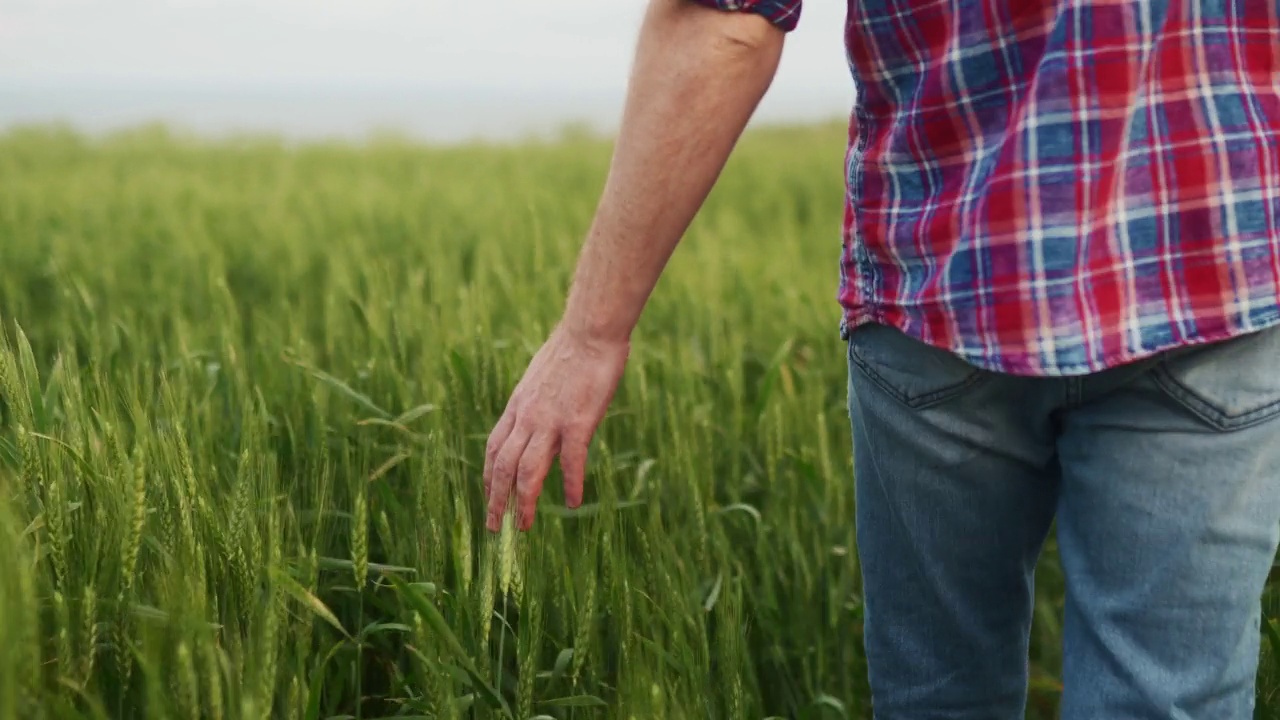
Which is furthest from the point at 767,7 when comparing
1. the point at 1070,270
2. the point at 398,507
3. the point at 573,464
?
the point at 398,507

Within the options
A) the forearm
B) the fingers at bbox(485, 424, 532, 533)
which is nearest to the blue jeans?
the forearm

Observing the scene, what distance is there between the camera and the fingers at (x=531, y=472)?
44.3 inches

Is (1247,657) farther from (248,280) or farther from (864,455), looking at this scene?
(248,280)

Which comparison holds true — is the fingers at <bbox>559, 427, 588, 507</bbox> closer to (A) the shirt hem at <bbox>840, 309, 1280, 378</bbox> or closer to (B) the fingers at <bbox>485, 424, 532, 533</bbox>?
(B) the fingers at <bbox>485, 424, 532, 533</bbox>

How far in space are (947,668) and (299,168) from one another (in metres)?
5.86

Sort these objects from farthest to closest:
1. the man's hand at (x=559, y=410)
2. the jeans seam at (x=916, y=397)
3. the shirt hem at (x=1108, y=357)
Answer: the man's hand at (x=559, y=410)
the jeans seam at (x=916, y=397)
the shirt hem at (x=1108, y=357)

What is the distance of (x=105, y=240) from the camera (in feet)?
11.8

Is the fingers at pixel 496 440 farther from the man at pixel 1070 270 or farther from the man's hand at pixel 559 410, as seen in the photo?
the man at pixel 1070 270

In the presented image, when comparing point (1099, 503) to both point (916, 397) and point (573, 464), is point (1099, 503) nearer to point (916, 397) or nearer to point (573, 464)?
point (916, 397)

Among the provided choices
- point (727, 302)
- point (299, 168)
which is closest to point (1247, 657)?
point (727, 302)

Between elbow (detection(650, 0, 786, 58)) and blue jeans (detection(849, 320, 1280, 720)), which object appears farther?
elbow (detection(650, 0, 786, 58))

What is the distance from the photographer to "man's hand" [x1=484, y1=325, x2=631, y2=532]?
1120mm

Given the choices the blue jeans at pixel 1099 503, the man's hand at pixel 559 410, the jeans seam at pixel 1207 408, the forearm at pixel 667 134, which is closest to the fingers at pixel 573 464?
the man's hand at pixel 559 410

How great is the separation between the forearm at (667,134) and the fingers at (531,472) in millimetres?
119
